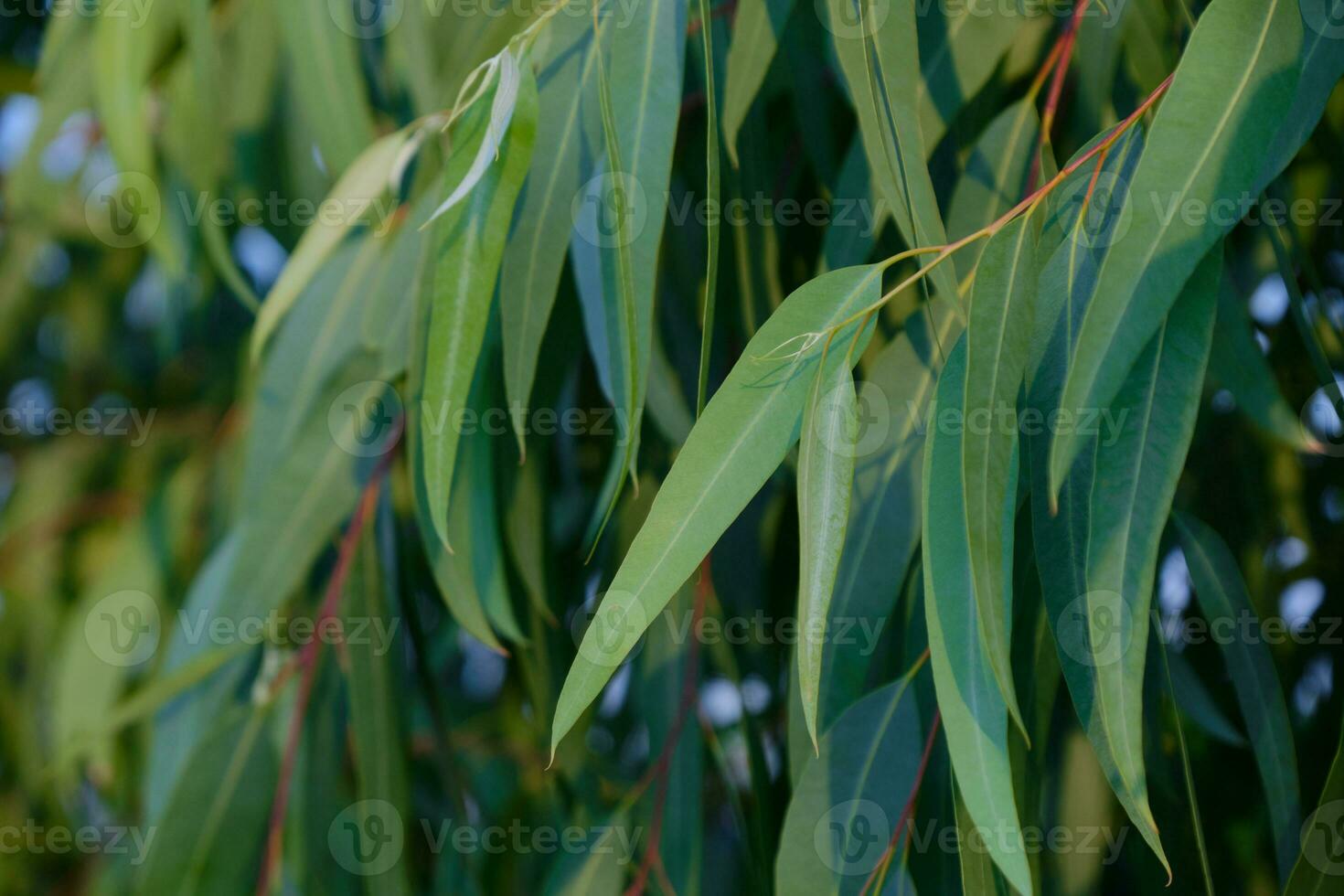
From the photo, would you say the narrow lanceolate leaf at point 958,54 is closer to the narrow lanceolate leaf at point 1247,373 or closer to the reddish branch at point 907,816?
the narrow lanceolate leaf at point 1247,373

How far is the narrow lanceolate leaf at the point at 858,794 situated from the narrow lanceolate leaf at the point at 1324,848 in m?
0.18

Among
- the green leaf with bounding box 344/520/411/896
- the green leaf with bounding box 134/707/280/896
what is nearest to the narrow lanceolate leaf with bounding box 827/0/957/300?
the green leaf with bounding box 344/520/411/896

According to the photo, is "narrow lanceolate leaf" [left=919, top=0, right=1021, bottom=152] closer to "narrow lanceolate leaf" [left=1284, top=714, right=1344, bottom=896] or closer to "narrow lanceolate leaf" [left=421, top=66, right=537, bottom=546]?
"narrow lanceolate leaf" [left=421, top=66, right=537, bottom=546]

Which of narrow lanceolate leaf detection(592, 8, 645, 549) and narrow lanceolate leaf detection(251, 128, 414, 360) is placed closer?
narrow lanceolate leaf detection(592, 8, 645, 549)

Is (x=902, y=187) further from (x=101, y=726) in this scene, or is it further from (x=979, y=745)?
(x=101, y=726)

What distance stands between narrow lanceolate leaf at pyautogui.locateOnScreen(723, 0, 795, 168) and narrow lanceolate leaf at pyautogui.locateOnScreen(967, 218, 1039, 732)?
0.76 feet

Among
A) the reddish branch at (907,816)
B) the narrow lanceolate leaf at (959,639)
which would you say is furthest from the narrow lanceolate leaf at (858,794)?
the narrow lanceolate leaf at (959,639)

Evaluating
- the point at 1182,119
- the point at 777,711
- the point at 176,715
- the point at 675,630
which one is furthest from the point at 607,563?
the point at 1182,119

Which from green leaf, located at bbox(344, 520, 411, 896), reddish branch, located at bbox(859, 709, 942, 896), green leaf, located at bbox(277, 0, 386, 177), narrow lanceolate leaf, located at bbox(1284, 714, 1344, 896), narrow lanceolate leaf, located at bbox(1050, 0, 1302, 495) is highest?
green leaf, located at bbox(277, 0, 386, 177)

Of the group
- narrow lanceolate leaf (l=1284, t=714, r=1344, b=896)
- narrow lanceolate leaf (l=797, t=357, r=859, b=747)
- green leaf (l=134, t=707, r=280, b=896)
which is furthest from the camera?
green leaf (l=134, t=707, r=280, b=896)

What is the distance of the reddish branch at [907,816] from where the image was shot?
0.58m

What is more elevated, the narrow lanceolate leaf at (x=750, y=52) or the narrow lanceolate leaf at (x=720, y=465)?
the narrow lanceolate leaf at (x=750, y=52)

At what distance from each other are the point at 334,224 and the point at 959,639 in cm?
45

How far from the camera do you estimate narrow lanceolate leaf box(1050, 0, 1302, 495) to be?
441mm
